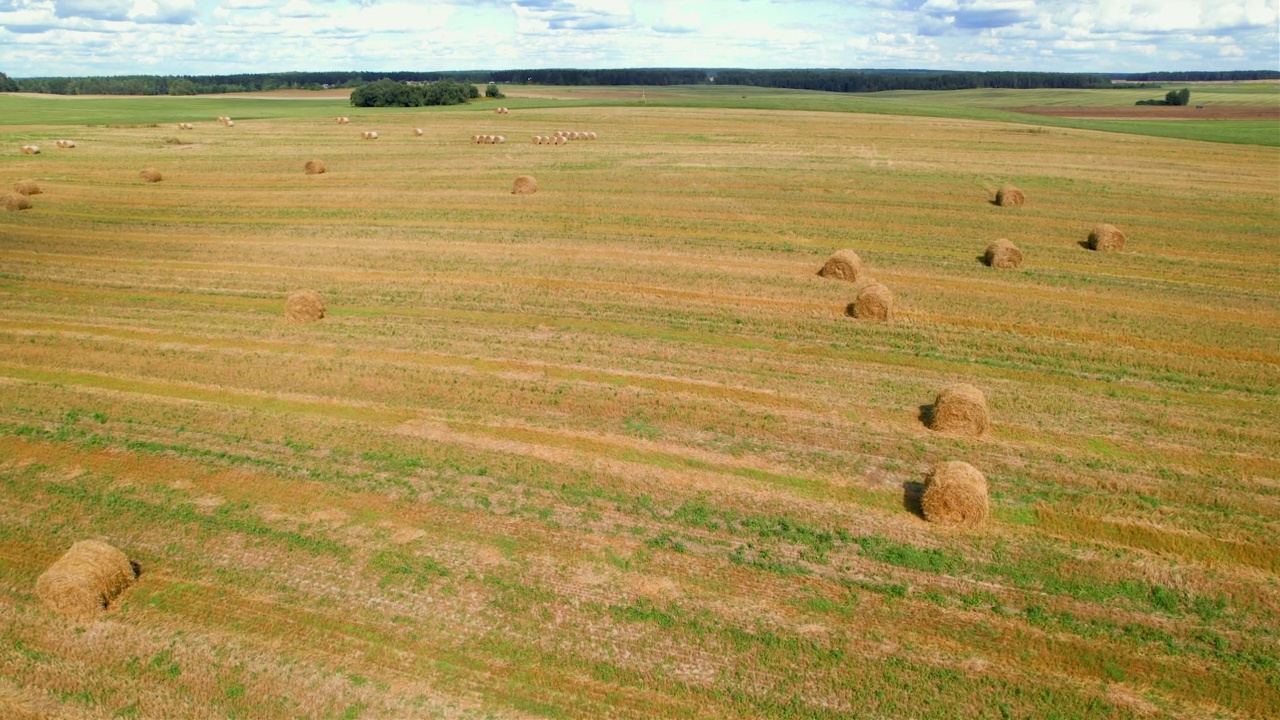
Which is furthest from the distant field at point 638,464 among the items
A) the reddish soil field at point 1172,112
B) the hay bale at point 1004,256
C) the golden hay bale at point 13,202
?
the reddish soil field at point 1172,112

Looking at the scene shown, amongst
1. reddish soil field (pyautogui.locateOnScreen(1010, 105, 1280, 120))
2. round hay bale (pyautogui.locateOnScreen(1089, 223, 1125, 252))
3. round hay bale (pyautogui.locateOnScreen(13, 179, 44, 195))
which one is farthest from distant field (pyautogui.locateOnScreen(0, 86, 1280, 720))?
reddish soil field (pyautogui.locateOnScreen(1010, 105, 1280, 120))

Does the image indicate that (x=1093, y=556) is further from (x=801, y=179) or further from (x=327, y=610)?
(x=801, y=179)

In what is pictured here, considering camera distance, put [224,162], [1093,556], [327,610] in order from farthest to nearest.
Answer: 1. [224,162]
2. [1093,556]
3. [327,610]

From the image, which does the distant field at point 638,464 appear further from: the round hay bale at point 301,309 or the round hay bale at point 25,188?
the round hay bale at point 25,188

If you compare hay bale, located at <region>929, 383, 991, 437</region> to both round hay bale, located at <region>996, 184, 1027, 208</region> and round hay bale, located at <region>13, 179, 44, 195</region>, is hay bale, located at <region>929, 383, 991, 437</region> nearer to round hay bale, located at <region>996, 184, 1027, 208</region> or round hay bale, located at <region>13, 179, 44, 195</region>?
round hay bale, located at <region>996, 184, 1027, 208</region>

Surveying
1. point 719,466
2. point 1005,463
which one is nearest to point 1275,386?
point 1005,463
